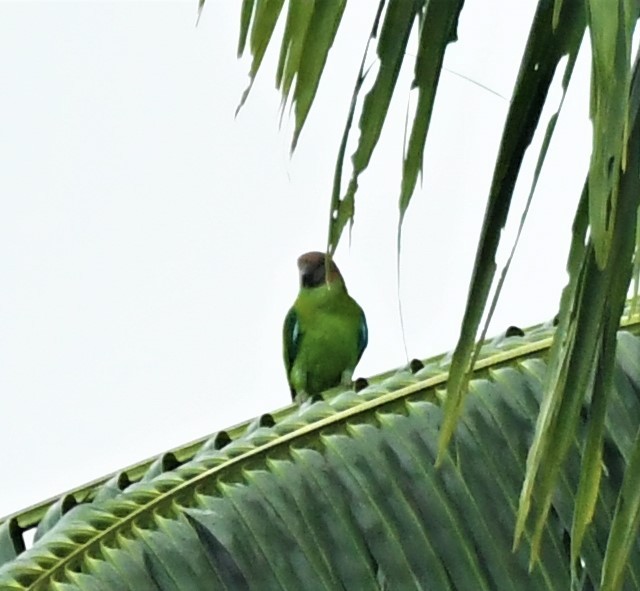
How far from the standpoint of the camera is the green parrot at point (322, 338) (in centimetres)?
297

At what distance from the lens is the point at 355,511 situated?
108 cm

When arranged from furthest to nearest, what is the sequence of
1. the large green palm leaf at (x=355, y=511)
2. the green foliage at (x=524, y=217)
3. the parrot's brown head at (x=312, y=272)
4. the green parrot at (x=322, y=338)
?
the parrot's brown head at (x=312, y=272) → the green parrot at (x=322, y=338) → the large green palm leaf at (x=355, y=511) → the green foliage at (x=524, y=217)

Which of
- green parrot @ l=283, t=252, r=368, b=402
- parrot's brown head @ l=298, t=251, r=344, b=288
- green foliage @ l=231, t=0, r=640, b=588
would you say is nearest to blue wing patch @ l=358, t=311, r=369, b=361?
A: green parrot @ l=283, t=252, r=368, b=402

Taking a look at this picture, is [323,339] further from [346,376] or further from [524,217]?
[524,217]

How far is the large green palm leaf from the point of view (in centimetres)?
102

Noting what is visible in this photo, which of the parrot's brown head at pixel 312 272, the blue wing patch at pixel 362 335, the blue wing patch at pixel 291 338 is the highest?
the parrot's brown head at pixel 312 272

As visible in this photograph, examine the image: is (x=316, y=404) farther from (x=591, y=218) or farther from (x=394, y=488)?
(x=591, y=218)

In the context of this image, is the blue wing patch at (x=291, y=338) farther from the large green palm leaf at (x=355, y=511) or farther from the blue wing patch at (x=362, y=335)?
the large green palm leaf at (x=355, y=511)

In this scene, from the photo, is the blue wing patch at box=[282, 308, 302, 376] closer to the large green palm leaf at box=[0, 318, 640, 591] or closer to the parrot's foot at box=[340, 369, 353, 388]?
the parrot's foot at box=[340, 369, 353, 388]

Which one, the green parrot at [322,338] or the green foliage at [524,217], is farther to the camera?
the green parrot at [322,338]

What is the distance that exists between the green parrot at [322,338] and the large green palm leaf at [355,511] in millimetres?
1782

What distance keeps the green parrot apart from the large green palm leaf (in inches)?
70.2

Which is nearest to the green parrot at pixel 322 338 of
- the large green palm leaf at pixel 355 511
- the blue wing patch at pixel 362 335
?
the blue wing patch at pixel 362 335

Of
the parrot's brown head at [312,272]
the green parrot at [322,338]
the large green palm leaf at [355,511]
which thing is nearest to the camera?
the large green palm leaf at [355,511]
